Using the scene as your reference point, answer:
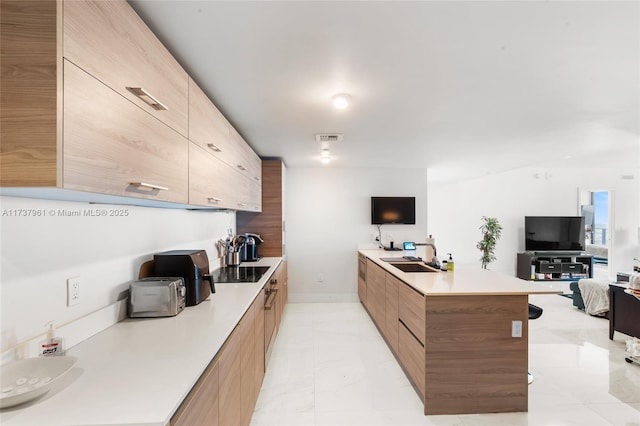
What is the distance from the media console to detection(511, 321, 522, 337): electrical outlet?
17.2ft

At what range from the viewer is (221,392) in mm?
1350

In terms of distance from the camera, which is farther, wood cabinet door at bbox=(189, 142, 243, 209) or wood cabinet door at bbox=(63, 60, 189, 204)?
wood cabinet door at bbox=(189, 142, 243, 209)

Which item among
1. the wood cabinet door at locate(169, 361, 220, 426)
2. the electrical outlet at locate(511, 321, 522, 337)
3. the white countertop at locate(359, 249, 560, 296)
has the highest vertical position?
the white countertop at locate(359, 249, 560, 296)

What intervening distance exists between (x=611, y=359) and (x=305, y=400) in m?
3.16

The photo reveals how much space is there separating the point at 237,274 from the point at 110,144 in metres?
2.07

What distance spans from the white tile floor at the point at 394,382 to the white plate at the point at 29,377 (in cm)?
155

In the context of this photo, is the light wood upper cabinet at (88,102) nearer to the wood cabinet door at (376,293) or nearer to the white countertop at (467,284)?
the white countertop at (467,284)

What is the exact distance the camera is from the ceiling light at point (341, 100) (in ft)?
7.18

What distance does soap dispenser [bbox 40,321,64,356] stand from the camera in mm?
1151

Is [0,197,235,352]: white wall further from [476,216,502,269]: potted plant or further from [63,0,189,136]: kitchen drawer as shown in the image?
[476,216,502,269]: potted plant

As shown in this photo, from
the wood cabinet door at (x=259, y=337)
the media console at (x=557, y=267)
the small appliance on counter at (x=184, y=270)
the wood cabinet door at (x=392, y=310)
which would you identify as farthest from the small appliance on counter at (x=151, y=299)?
the media console at (x=557, y=267)

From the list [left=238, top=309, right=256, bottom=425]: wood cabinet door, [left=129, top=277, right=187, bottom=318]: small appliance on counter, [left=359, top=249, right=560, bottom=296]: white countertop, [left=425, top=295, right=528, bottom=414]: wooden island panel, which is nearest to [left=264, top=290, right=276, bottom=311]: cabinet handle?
[left=238, top=309, right=256, bottom=425]: wood cabinet door

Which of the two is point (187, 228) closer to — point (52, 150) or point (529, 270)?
point (52, 150)

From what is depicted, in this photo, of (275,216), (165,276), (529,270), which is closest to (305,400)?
(165,276)
